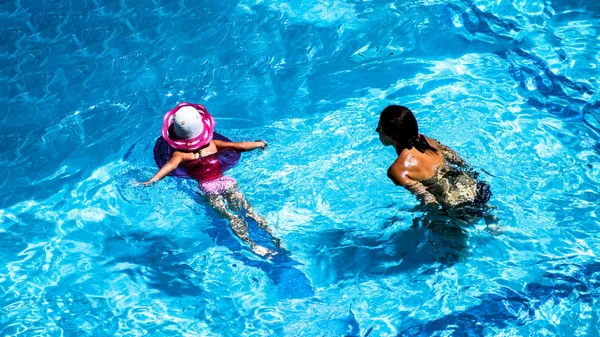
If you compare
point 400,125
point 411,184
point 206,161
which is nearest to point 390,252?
point 411,184

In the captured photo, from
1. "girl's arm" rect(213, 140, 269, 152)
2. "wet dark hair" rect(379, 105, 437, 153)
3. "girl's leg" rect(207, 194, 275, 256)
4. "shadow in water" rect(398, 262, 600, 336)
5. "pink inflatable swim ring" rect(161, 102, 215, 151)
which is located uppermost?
"wet dark hair" rect(379, 105, 437, 153)

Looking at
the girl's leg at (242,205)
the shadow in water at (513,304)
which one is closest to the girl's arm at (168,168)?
the girl's leg at (242,205)

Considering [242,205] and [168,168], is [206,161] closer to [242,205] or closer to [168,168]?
[168,168]

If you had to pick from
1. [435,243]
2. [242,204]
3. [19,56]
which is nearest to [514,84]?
[435,243]

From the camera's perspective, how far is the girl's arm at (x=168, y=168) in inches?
226

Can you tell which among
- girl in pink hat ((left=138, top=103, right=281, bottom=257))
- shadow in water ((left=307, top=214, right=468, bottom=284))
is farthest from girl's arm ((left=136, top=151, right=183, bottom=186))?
shadow in water ((left=307, top=214, right=468, bottom=284))

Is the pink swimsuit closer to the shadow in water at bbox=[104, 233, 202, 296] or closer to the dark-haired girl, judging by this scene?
the shadow in water at bbox=[104, 233, 202, 296]

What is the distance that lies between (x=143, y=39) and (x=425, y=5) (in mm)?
3496

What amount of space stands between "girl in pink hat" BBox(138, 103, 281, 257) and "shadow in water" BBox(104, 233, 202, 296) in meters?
0.53

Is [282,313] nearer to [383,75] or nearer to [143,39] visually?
[383,75]

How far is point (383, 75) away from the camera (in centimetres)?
775

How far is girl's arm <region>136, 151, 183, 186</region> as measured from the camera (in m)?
5.75

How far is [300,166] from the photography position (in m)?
6.70

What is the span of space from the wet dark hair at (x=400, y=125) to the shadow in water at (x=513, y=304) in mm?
1373
